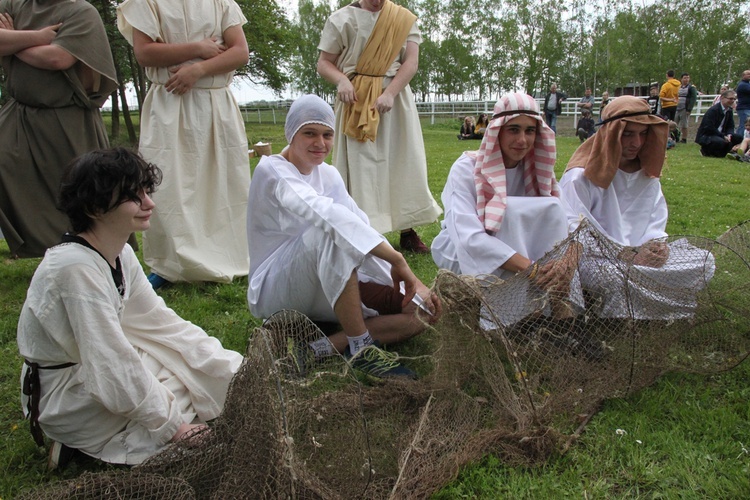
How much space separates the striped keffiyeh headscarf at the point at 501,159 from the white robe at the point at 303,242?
0.70 meters

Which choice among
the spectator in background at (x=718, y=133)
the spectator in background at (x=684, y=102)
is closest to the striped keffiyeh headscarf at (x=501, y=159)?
the spectator in background at (x=718, y=133)

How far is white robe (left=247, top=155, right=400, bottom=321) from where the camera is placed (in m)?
2.86

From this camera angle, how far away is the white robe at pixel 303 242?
112 inches

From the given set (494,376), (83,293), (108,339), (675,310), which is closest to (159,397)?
(108,339)

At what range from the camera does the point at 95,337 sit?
85.6 inches

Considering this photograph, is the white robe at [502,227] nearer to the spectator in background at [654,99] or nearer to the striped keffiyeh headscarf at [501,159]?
the striped keffiyeh headscarf at [501,159]

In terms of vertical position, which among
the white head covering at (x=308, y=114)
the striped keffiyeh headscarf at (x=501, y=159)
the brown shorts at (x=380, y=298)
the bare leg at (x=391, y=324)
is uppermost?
the white head covering at (x=308, y=114)

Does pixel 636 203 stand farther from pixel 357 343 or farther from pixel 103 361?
pixel 103 361

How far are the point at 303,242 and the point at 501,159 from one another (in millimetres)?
1271

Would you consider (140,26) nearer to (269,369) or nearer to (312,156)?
(312,156)

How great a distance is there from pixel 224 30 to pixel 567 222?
3047 mm

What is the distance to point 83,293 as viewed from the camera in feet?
7.17

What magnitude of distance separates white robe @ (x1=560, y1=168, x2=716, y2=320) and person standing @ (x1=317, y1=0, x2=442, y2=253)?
5.70 feet

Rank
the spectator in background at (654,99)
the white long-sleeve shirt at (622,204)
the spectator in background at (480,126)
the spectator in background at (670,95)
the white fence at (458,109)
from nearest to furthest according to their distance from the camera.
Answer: the white long-sleeve shirt at (622,204) → the spectator in background at (670,95) → the spectator in background at (654,99) → the spectator in background at (480,126) → the white fence at (458,109)
